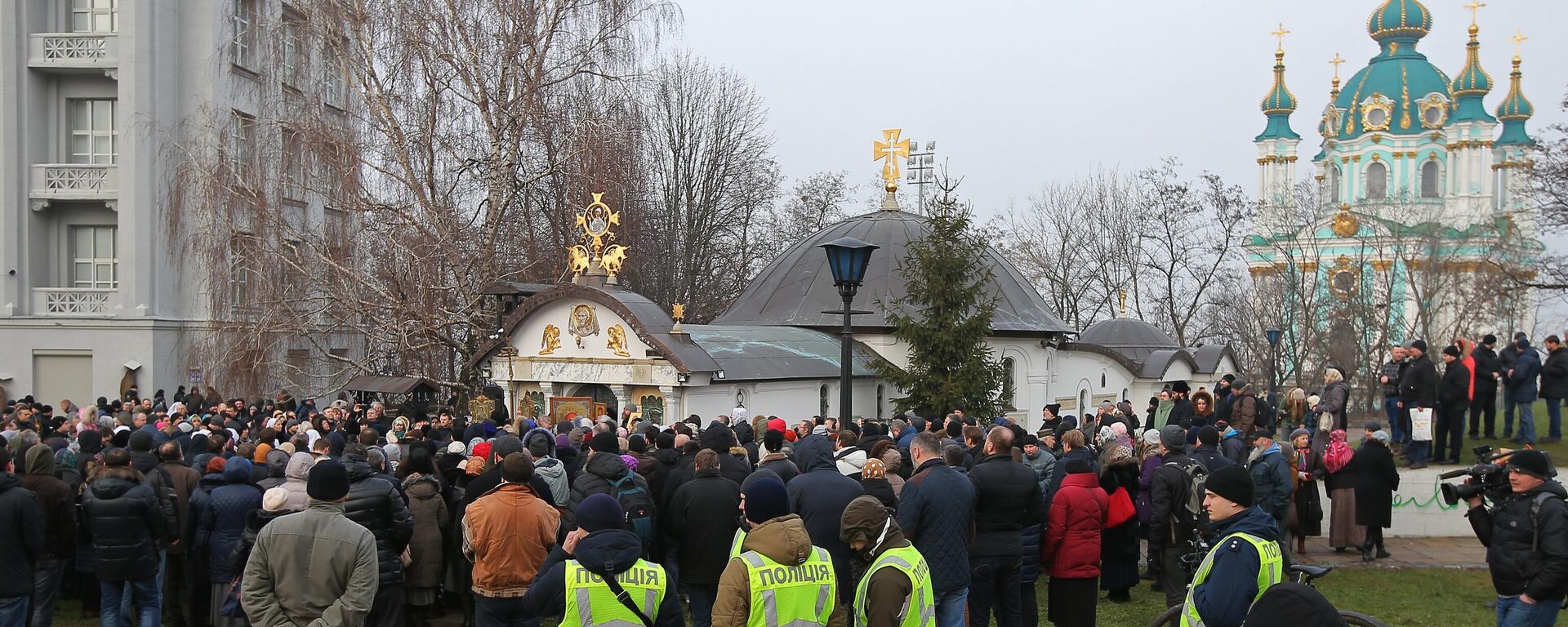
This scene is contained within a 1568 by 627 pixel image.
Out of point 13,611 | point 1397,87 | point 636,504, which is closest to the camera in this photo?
→ point 13,611

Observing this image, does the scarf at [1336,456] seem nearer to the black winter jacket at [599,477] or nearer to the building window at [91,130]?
the black winter jacket at [599,477]

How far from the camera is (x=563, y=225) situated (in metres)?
25.6

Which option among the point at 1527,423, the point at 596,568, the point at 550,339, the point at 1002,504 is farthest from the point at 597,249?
the point at 596,568

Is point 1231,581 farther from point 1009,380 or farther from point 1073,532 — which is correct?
point 1009,380

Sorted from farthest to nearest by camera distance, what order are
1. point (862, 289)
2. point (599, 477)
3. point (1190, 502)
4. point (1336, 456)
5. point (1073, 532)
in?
1. point (862, 289)
2. point (1336, 456)
3. point (1190, 502)
4. point (1073, 532)
5. point (599, 477)

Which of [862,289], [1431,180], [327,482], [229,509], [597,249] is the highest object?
Result: [1431,180]

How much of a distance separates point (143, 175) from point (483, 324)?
38.8 feet

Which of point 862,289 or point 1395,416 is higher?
point 862,289

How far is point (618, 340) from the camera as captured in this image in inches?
811

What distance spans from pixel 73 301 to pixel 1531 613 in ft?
101

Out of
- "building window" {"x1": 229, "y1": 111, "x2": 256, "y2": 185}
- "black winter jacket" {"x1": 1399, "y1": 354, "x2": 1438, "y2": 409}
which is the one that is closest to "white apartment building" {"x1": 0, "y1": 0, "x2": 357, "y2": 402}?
"building window" {"x1": 229, "y1": 111, "x2": 256, "y2": 185}

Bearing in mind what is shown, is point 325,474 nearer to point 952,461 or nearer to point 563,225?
point 952,461

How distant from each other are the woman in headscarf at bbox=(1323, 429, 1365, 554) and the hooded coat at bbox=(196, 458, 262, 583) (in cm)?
1098

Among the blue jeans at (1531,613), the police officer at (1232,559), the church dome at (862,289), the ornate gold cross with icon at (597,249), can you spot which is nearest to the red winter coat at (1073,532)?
the blue jeans at (1531,613)
